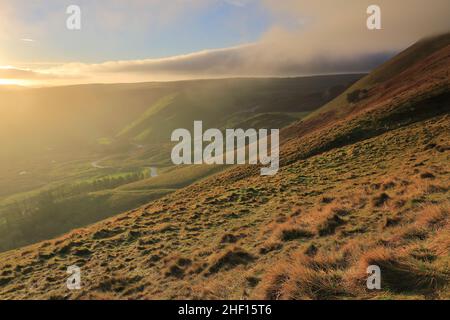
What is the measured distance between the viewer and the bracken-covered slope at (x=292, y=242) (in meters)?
9.35

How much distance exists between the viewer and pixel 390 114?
150ft

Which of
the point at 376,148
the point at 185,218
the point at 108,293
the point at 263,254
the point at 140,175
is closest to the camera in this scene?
the point at 108,293

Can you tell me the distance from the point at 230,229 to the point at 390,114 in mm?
36046

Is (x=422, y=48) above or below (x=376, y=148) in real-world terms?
above

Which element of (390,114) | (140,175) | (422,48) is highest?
(422,48)

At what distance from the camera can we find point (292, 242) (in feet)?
46.4

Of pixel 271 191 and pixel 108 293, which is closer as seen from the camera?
pixel 108 293

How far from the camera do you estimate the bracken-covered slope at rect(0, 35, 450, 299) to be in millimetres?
9352

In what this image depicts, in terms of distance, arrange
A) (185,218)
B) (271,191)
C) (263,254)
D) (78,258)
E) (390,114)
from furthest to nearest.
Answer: (390,114), (271,191), (185,218), (78,258), (263,254)
